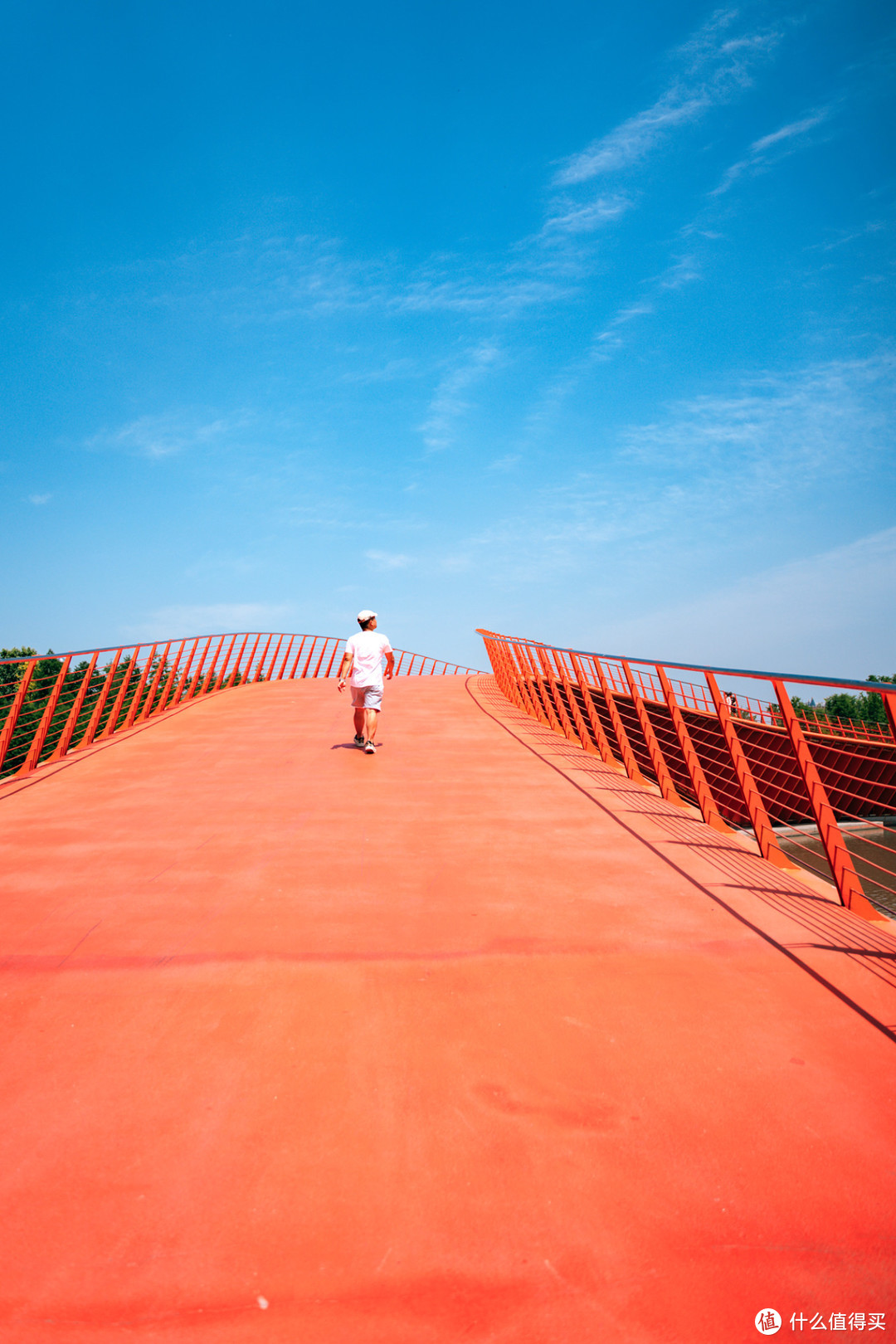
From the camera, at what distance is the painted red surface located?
1.52 metres

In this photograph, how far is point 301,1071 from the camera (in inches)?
85.7

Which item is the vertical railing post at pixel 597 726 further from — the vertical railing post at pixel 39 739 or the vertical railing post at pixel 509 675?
the vertical railing post at pixel 39 739

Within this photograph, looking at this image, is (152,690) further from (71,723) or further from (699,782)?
(699,782)

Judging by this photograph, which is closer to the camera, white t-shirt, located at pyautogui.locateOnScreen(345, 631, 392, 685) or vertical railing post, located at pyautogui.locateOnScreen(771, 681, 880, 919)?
vertical railing post, located at pyautogui.locateOnScreen(771, 681, 880, 919)

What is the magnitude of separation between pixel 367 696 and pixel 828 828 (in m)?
4.94

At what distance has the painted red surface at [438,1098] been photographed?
1.52 meters

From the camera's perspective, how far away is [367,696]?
7.66m

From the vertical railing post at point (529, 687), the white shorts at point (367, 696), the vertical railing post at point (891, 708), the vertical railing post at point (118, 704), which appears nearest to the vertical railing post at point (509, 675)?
the vertical railing post at point (529, 687)

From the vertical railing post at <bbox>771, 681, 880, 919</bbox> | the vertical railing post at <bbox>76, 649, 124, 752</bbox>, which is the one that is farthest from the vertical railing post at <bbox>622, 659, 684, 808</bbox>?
the vertical railing post at <bbox>76, 649, 124, 752</bbox>

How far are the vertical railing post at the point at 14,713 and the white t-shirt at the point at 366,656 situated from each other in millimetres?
2790

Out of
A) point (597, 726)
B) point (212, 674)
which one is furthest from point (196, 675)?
point (597, 726)

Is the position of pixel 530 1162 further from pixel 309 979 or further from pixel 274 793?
pixel 274 793

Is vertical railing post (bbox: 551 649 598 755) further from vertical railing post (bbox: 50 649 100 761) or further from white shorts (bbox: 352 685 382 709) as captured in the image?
vertical railing post (bbox: 50 649 100 761)

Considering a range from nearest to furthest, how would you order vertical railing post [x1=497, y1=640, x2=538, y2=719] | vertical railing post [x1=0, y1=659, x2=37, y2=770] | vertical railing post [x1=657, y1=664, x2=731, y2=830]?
vertical railing post [x1=657, y1=664, x2=731, y2=830]
vertical railing post [x1=0, y1=659, x2=37, y2=770]
vertical railing post [x1=497, y1=640, x2=538, y2=719]
